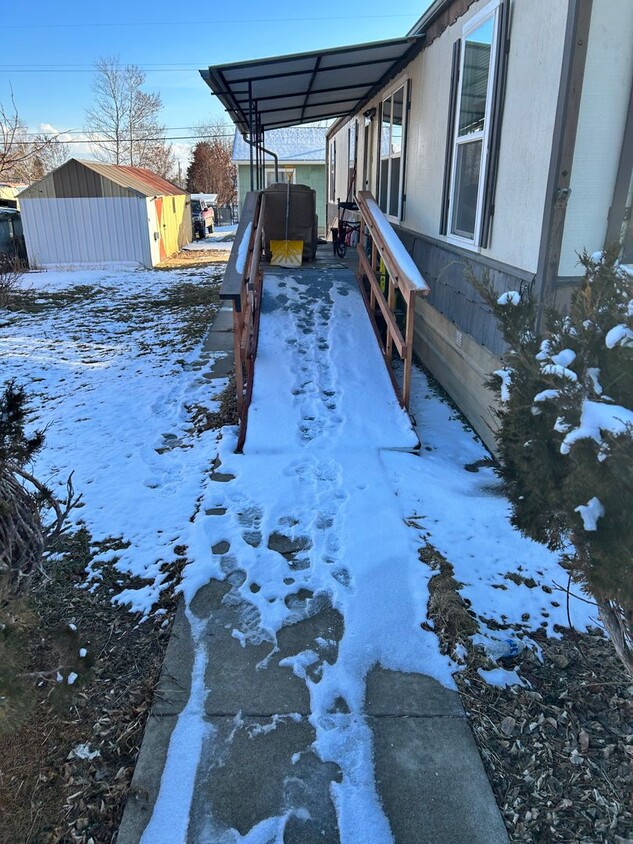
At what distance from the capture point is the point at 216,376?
259 inches

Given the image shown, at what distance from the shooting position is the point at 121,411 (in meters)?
5.62

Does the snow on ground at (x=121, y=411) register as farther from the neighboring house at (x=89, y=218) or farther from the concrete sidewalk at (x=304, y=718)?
the neighboring house at (x=89, y=218)

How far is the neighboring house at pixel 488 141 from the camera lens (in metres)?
3.34

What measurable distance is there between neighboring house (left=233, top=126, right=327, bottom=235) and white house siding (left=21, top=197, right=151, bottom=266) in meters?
9.61

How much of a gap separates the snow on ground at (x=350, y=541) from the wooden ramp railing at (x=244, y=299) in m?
0.13

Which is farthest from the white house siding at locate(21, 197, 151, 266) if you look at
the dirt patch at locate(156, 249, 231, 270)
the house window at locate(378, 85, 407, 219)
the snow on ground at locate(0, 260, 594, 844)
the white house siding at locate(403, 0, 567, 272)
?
the white house siding at locate(403, 0, 567, 272)

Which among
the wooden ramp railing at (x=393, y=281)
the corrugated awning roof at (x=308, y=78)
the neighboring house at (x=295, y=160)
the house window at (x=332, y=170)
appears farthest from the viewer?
the neighboring house at (x=295, y=160)

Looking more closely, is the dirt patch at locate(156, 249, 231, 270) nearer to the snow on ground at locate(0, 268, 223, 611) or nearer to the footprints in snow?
the snow on ground at locate(0, 268, 223, 611)

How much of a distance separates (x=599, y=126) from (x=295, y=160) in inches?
923

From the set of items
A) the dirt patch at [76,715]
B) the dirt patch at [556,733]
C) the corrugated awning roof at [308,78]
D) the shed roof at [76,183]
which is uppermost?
the corrugated awning roof at [308,78]

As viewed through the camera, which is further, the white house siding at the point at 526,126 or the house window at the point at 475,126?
the house window at the point at 475,126

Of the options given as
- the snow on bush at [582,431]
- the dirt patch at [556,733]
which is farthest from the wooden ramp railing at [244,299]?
the snow on bush at [582,431]

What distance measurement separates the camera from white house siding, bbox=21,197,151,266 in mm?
15422

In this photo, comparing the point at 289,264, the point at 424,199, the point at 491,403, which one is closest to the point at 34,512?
the point at 491,403
